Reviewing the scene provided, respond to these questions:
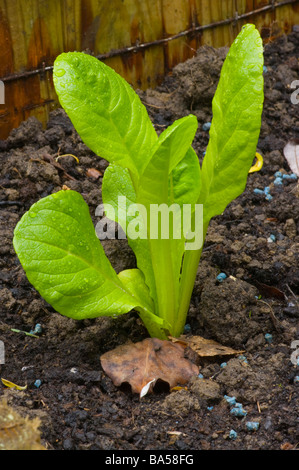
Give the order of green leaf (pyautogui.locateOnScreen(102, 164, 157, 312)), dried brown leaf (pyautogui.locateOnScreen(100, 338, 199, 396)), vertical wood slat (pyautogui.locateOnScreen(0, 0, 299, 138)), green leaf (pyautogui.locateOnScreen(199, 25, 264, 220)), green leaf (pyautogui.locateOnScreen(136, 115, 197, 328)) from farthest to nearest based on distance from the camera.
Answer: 1. vertical wood slat (pyautogui.locateOnScreen(0, 0, 299, 138))
2. green leaf (pyautogui.locateOnScreen(102, 164, 157, 312))
3. dried brown leaf (pyautogui.locateOnScreen(100, 338, 199, 396))
4. green leaf (pyautogui.locateOnScreen(199, 25, 264, 220))
5. green leaf (pyautogui.locateOnScreen(136, 115, 197, 328))

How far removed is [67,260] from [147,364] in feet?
1.13

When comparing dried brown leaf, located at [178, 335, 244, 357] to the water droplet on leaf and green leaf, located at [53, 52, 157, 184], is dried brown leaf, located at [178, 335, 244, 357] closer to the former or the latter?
green leaf, located at [53, 52, 157, 184]

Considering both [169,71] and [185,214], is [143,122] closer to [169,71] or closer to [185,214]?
[185,214]

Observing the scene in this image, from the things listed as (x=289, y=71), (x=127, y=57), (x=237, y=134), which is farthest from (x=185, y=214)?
(x=289, y=71)

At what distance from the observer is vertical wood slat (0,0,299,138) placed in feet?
7.18

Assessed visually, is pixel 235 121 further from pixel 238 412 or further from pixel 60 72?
pixel 238 412

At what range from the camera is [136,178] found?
151cm

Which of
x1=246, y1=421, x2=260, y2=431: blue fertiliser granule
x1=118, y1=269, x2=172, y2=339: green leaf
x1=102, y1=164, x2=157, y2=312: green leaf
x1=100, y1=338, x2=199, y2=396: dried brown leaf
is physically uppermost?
x1=102, y1=164, x2=157, y2=312: green leaf

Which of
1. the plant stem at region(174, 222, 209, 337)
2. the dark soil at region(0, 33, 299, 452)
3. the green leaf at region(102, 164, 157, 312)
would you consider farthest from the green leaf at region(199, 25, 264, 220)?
the dark soil at region(0, 33, 299, 452)

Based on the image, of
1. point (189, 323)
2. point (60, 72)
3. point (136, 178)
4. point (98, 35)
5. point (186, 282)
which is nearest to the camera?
point (60, 72)

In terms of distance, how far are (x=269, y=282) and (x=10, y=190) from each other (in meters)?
0.88

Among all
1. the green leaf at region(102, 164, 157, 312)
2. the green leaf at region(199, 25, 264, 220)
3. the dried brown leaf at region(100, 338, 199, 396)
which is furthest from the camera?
the green leaf at region(102, 164, 157, 312)

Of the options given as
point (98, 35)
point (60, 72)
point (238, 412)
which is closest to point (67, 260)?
point (60, 72)

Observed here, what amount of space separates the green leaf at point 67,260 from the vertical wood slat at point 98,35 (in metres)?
0.93
